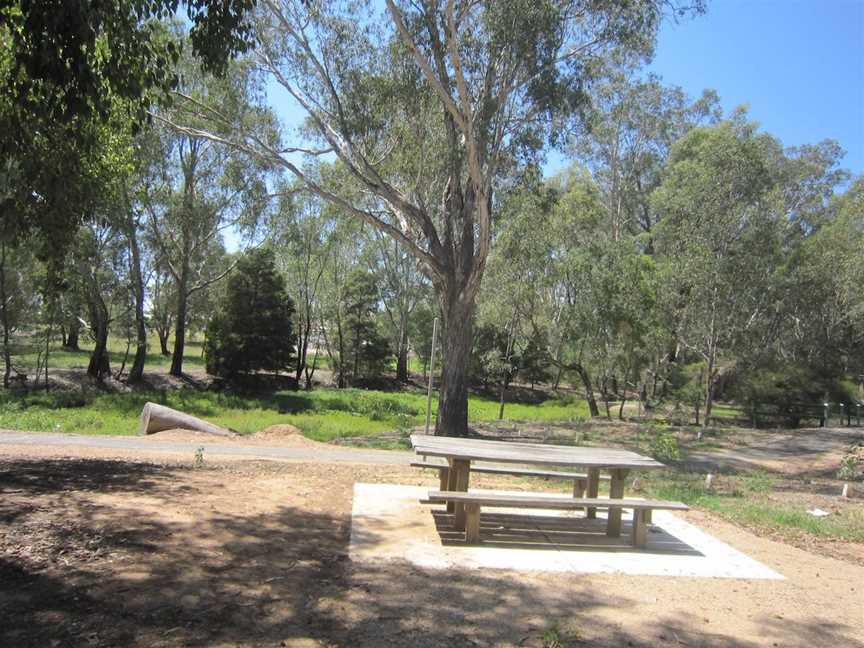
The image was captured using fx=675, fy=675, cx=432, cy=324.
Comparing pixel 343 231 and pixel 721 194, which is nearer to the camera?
pixel 721 194

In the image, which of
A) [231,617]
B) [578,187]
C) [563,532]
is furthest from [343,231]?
[231,617]

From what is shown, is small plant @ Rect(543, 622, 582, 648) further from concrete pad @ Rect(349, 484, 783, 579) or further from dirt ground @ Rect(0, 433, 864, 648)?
concrete pad @ Rect(349, 484, 783, 579)

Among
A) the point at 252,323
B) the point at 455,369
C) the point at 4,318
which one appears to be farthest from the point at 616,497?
the point at 252,323

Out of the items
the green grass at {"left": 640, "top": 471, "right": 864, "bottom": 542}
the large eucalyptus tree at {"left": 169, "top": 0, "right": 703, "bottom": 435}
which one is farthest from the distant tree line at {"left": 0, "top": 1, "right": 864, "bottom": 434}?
the green grass at {"left": 640, "top": 471, "right": 864, "bottom": 542}

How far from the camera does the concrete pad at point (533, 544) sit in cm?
545

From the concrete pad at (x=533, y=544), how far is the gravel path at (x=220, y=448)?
3877 millimetres

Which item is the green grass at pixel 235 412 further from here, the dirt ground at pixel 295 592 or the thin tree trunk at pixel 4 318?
the dirt ground at pixel 295 592

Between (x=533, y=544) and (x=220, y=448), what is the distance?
718 cm

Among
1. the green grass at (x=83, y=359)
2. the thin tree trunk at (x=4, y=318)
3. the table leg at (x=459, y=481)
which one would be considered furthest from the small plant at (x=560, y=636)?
the green grass at (x=83, y=359)

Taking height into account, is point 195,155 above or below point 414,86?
above

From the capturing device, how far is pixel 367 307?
39406mm

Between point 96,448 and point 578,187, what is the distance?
28052mm

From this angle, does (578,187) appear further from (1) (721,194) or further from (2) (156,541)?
(2) (156,541)

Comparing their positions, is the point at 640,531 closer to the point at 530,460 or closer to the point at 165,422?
the point at 530,460
